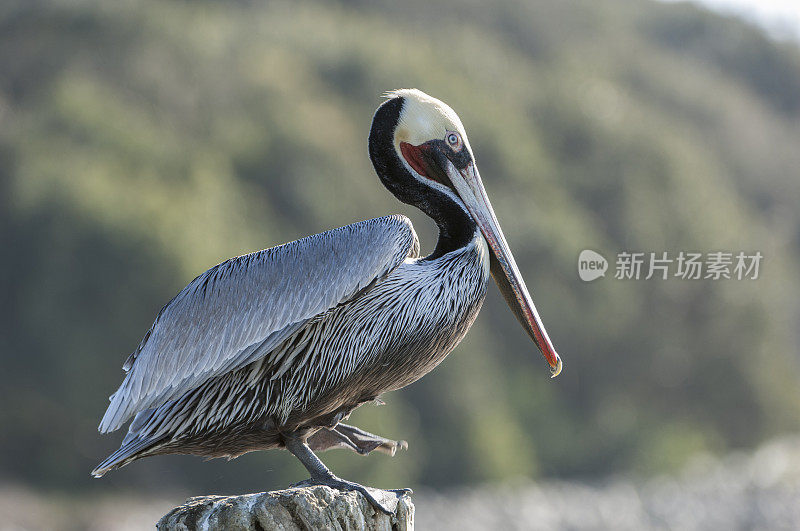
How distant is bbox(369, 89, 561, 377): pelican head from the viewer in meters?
A: 3.94

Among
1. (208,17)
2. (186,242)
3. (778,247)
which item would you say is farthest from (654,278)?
(208,17)

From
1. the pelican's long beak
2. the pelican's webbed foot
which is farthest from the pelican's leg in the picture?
the pelican's long beak

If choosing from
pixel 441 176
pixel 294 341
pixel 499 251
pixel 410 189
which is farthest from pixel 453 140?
pixel 294 341

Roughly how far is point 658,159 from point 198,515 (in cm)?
2059

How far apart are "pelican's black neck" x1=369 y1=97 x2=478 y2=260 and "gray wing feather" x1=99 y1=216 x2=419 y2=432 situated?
209 mm

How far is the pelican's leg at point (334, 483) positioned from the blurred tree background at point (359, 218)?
1013cm

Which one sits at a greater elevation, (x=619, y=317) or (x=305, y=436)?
(x=305, y=436)

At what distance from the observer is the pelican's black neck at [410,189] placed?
3957 millimetres

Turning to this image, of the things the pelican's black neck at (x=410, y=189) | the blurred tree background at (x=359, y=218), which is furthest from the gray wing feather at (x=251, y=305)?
the blurred tree background at (x=359, y=218)

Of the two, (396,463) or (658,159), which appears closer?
(396,463)

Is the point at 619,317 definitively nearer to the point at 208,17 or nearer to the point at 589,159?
the point at 589,159

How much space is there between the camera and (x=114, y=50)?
20234 mm

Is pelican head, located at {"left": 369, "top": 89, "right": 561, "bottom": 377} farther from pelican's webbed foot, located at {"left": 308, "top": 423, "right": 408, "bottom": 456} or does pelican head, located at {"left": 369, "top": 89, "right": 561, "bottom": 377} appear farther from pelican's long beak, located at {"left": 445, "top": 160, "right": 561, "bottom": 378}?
pelican's webbed foot, located at {"left": 308, "top": 423, "right": 408, "bottom": 456}

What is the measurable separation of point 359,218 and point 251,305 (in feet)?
47.0
